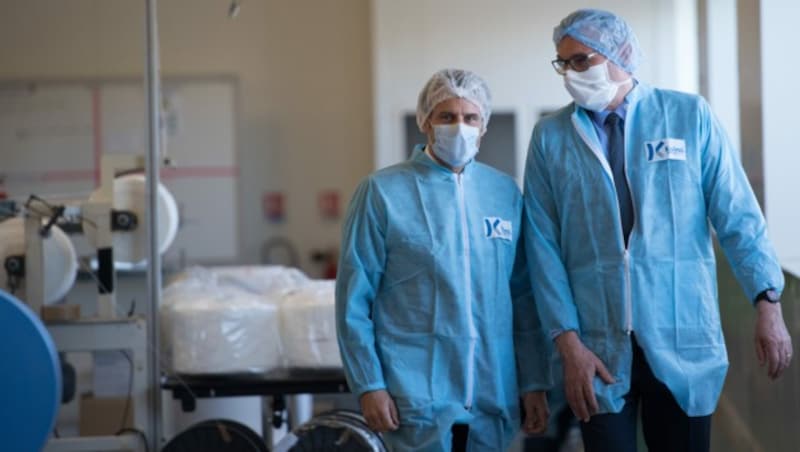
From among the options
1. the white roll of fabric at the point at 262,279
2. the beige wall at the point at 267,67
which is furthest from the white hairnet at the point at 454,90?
the beige wall at the point at 267,67

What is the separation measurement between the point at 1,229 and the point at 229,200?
3304 mm

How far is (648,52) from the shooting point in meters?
6.02

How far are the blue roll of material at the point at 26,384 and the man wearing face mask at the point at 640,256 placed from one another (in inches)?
50.9

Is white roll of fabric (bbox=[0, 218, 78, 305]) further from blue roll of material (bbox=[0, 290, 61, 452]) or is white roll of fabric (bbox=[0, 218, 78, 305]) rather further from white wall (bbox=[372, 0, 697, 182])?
white wall (bbox=[372, 0, 697, 182])

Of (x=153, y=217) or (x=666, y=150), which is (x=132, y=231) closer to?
(x=153, y=217)

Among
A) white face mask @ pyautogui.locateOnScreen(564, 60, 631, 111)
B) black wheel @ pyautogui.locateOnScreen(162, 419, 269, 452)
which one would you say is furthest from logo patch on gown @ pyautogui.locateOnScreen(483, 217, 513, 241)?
black wheel @ pyautogui.locateOnScreen(162, 419, 269, 452)

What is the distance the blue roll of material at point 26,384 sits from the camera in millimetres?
2822

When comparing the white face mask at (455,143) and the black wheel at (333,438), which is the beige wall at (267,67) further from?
the white face mask at (455,143)

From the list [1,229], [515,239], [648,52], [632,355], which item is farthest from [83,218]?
[648,52]

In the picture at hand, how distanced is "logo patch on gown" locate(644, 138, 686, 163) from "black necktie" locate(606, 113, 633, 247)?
52mm

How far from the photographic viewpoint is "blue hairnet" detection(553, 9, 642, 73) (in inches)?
86.0

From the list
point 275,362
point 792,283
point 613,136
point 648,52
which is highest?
point 648,52

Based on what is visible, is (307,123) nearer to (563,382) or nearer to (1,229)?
(1,229)

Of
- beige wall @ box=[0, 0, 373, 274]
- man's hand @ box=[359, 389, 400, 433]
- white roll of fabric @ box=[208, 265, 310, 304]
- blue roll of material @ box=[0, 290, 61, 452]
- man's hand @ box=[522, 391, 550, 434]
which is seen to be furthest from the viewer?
beige wall @ box=[0, 0, 373, 274]
